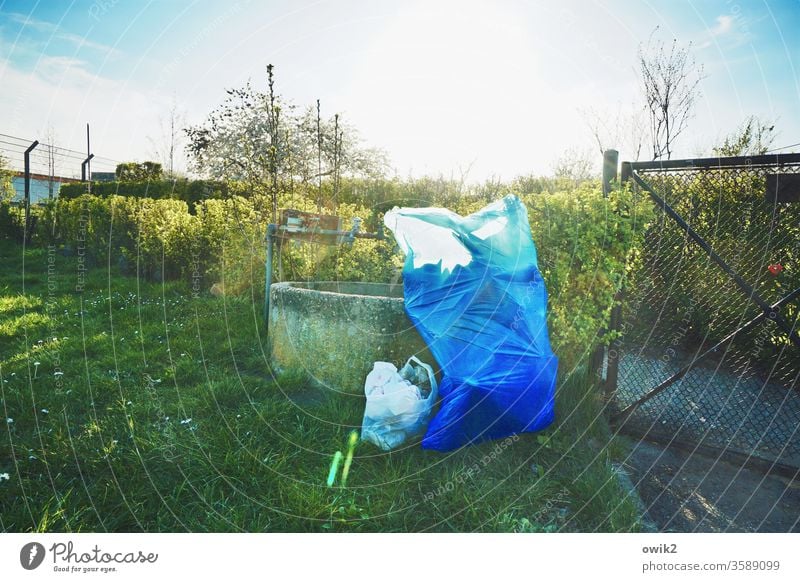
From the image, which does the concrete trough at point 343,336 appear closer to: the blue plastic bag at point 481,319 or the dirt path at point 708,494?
the blue plastic bag at point 481,319

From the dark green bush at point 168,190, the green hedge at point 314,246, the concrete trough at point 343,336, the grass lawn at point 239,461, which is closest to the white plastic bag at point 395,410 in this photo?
the grass lawn at point 239,461

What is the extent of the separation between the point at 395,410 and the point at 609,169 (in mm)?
2204

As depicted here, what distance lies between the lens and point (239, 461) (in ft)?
7.99

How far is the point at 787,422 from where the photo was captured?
3.43 m

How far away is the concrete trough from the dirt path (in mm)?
1401

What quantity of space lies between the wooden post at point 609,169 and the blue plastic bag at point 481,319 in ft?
2.18

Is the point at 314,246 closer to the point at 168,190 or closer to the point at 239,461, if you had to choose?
the point at 239,461

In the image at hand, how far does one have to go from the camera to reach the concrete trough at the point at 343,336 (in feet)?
10.2

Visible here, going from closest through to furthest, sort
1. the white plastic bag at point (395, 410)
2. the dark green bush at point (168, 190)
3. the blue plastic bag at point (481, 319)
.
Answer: the blue plastic bag at point (481, 319) < the white plastic bag at point (395, 410) < the dark green bush at point (168, 190)

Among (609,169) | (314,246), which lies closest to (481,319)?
(609,169)

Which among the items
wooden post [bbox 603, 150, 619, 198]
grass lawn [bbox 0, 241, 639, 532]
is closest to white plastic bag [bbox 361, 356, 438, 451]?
grass lawn [bbox 0, 241, 639, 532]

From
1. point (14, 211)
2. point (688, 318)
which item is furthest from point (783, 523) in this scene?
point (14, 211)

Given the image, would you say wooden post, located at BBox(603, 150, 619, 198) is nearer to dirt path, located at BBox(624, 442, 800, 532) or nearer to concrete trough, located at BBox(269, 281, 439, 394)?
concrete trough, located at BBox(269, 281, 439, 394)

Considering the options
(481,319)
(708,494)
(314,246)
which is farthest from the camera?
(314,246)
